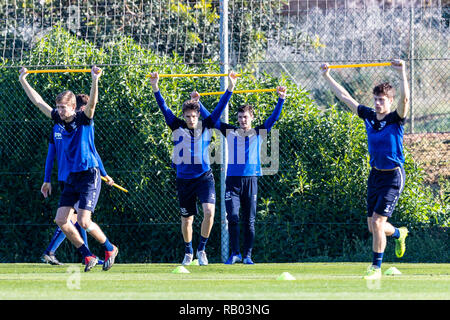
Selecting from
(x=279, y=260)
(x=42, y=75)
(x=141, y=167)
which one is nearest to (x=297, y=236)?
(x=279, y=260)

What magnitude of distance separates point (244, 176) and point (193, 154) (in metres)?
0.86

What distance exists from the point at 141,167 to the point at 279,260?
238 cm

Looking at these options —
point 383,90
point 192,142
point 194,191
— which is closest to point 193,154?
point 192,142

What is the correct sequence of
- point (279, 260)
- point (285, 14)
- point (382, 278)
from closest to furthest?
point (382, 278), point (279, 260), point (285, 14)

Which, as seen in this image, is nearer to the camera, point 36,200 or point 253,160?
point 253,160

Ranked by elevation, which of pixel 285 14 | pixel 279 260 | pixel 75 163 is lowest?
pixel 279 260

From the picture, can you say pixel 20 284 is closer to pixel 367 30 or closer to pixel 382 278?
pixel 382 278

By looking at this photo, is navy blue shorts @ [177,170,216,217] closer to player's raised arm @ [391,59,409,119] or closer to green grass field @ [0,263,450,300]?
green grass field @ [0,263,450,300]

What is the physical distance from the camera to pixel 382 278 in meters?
8.11

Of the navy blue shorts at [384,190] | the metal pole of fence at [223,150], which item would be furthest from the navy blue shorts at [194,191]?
the navy blue shorts at [384,190]

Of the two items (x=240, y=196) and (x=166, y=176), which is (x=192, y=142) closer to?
(x=240, y=196)

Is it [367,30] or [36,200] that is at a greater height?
[367,30]

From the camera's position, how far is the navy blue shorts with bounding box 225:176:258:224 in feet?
34.9

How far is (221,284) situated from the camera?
7543mm
